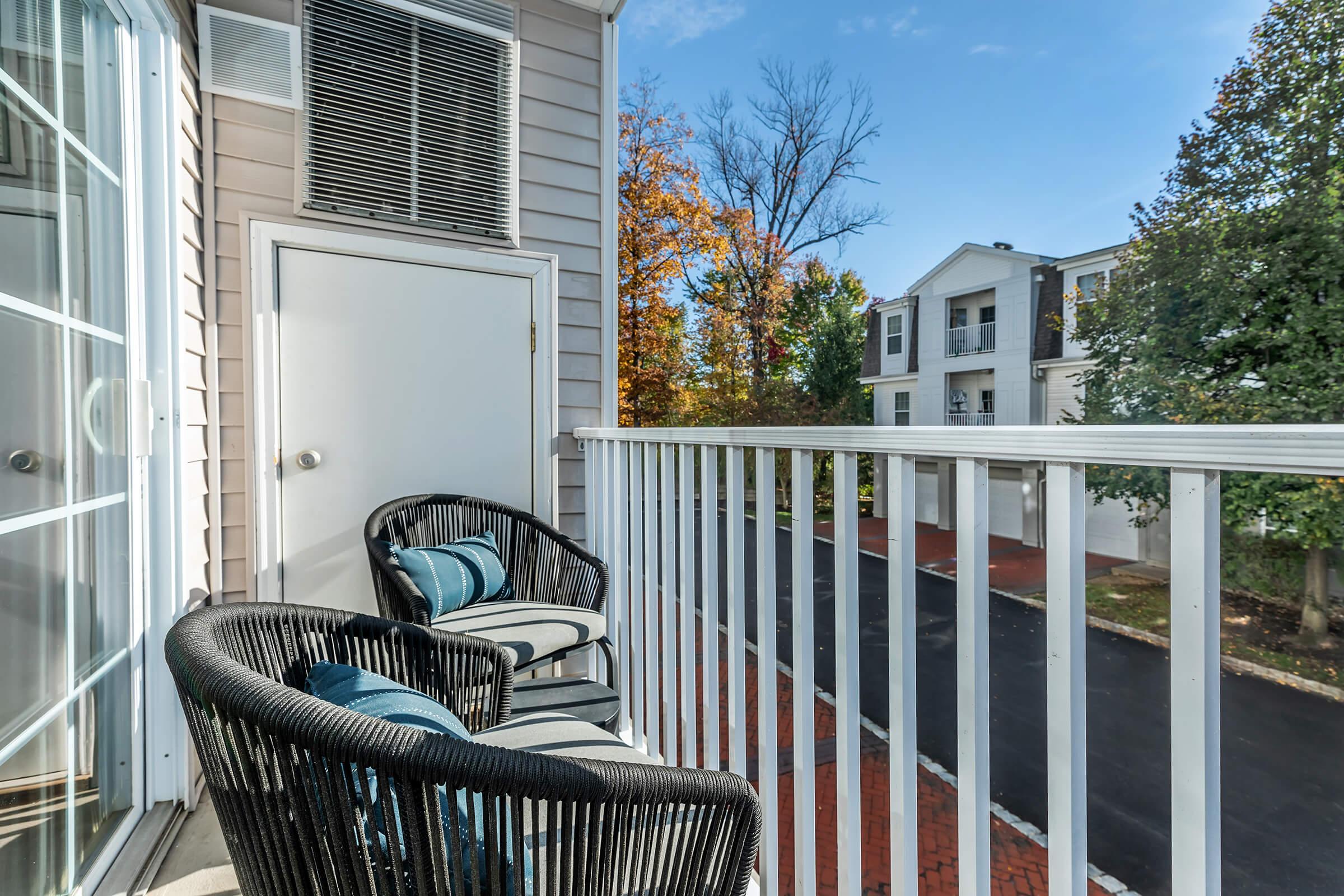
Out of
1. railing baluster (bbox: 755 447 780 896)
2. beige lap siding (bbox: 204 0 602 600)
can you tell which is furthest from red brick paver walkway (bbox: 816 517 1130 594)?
railing baluster (bbox: 755 447 780 896)

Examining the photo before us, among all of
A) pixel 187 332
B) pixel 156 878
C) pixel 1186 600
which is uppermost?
pixel 187 332

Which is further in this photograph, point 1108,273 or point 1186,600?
point 1108,273

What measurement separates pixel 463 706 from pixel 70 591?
83 centimetres

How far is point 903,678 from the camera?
94cm

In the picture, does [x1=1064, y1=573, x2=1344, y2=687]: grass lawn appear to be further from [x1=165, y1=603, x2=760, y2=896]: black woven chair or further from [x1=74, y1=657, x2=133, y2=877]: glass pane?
[x1=74, y1=657, x2=133, y2=877]: glass pane

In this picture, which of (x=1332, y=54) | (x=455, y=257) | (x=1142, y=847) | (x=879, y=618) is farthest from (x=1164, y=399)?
(x=455, y=257)

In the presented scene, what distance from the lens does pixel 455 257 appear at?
248 centimetres

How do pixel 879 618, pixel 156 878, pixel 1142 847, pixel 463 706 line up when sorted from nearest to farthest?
pixel 463 706 < pixel 156 878 < pixel 1142 847 < pixel 879 618

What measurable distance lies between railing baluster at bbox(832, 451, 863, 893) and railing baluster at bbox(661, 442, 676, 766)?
72 centimetres

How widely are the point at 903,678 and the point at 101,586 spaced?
5.69 feet

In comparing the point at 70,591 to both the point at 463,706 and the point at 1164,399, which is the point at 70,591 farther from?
the point at 1164,399

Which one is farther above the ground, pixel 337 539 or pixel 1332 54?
pixel 1332 54

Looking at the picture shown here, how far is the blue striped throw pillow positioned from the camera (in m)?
2.00

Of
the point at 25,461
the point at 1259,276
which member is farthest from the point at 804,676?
the point at 1259,276
